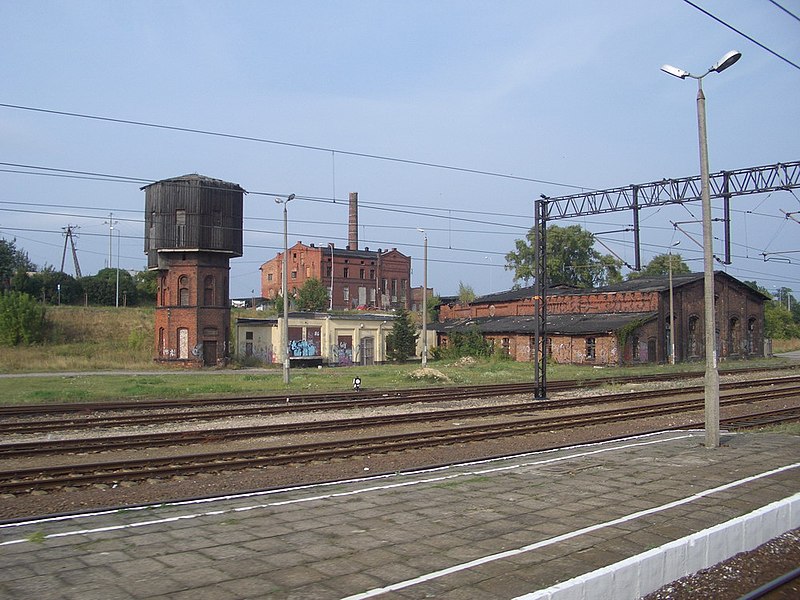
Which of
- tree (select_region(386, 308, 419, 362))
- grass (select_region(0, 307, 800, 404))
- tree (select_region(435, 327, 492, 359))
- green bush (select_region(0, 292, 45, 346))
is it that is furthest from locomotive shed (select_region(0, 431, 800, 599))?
green bush (select_region(0, 292, 45, 346))

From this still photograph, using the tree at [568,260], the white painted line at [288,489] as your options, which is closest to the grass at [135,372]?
the white painted line at [288,489]

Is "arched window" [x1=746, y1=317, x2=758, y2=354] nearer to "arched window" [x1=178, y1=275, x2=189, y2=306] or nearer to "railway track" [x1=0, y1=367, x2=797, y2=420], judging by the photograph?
"railway track" [x1=0, y1=367, x2=797, y2=420]

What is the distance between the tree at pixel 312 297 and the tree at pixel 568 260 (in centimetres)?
2474

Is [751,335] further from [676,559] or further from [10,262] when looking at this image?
[10,262]

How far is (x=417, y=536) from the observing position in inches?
294

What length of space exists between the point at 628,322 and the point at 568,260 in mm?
35932

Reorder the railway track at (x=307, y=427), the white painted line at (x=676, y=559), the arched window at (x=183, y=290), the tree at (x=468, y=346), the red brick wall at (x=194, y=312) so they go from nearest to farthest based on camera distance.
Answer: the white painted line at (x=676, y=559), the railway track at (x=307, y=427), the red brick wall at (x=194, y=312), the arched window at (x=183, y=290), the tree at (x=468, y=346)

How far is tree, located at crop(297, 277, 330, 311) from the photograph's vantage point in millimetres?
75625

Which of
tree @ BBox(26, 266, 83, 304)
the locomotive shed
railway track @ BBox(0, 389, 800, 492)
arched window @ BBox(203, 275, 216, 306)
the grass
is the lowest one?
railway track @ BBox(0, 389, 800, 492)

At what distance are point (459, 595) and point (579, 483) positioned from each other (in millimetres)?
5164

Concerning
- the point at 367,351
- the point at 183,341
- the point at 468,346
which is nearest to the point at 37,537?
the point at 183,341

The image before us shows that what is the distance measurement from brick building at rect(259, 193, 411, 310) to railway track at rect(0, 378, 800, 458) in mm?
60597

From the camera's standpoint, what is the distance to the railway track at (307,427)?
1433 centimetres

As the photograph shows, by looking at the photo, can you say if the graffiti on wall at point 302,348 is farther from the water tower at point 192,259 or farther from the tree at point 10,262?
the tree at point 10,262
